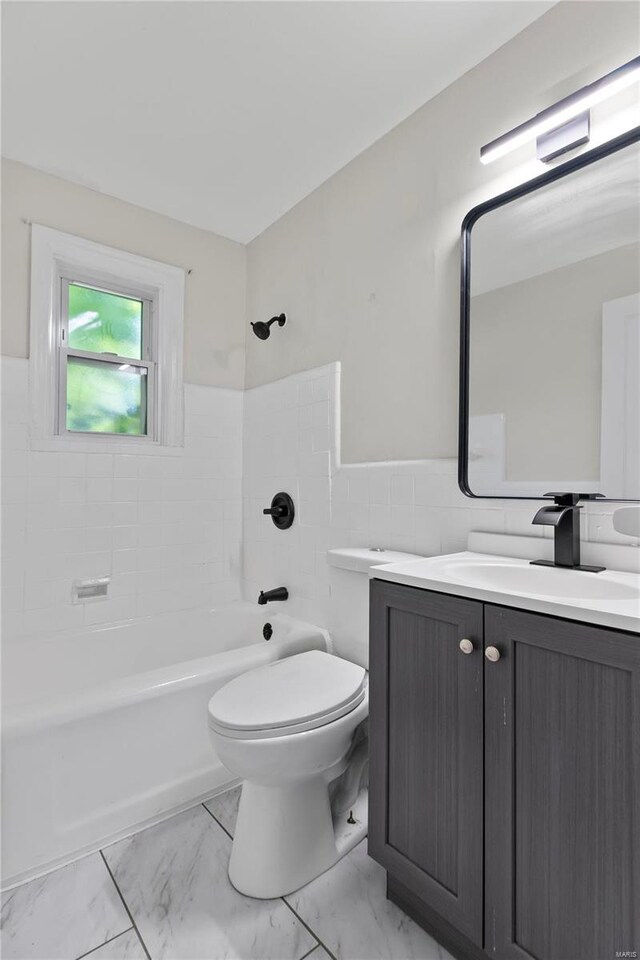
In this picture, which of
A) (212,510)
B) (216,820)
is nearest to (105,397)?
(212,510)

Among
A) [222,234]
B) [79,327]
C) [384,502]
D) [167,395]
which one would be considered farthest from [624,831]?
[222,234]

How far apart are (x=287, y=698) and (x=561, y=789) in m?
0.72

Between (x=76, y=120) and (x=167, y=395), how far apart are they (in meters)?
1.15

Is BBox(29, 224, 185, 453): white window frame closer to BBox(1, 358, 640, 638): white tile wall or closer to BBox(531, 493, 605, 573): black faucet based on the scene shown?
BBox(1, 358, 640, 638): white tile wall

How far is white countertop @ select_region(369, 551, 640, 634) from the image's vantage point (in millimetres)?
851

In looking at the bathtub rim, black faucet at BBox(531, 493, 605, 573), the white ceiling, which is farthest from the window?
black faucet at BBox(531, 493, 605, 573)

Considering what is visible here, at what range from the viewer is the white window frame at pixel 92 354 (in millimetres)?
2131

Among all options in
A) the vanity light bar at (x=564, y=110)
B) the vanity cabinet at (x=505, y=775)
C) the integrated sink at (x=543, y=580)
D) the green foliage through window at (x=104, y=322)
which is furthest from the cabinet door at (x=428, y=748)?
the green foliage through window at (x=104, y=322)

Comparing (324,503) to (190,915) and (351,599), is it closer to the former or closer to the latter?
(351,599)

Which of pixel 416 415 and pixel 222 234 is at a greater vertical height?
pixel 222 234

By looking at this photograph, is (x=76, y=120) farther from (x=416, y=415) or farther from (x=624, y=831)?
(x=624, y=831)

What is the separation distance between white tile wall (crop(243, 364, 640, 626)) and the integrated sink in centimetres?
15

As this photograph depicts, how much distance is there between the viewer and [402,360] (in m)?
1.83

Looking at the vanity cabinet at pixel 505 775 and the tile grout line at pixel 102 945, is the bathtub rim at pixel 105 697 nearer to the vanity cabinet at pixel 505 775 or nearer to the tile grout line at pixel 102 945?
the tile grout line at pixel 102 945
